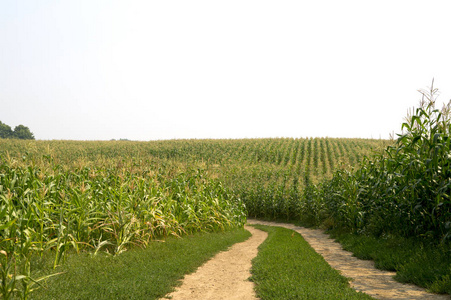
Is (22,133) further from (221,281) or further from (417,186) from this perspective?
(417,186)

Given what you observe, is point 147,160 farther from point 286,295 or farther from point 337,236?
point 286,295

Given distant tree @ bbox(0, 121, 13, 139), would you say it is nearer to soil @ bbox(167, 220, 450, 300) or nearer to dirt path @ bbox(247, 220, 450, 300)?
soil @ bbox(167, 220, 450, 300)

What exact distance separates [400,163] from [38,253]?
9.50 metres

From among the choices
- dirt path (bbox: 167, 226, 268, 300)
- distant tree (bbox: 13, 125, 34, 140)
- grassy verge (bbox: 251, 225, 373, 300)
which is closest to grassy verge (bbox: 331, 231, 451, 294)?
grassy verge (bbox: 251, 225, 373, 300)

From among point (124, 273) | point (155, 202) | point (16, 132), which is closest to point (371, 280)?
point (124, 273)

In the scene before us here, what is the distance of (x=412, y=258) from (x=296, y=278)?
3.08m

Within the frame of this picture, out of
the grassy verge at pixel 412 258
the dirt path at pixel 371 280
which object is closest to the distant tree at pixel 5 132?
the dirt path at pixel 371 280

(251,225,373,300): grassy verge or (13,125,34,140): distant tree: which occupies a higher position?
(13,125,34,140): distant tree

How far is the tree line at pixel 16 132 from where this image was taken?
291ft

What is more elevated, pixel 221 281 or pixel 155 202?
pixel 155 202

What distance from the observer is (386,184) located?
32.3 ft

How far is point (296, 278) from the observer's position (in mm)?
6184

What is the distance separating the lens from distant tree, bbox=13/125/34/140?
8881 cm

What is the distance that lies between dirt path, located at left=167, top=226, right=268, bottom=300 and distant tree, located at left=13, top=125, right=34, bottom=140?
3897 inches
